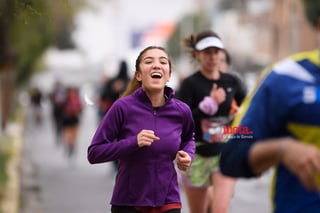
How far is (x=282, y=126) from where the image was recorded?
3.98 meters

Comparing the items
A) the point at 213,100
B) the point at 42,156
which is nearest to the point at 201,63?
the point at 213,100

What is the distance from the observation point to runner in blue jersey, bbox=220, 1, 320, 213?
390 cm

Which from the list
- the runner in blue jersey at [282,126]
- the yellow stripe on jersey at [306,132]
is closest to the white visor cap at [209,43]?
the runner in blue jersey at [282,126]

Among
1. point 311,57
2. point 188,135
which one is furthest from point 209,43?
point 311,57

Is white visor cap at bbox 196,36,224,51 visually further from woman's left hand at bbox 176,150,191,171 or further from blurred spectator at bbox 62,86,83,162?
blurred spectator at bbox 62,86,83,162

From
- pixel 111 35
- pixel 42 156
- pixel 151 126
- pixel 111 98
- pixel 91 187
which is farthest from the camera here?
pixel 111 35

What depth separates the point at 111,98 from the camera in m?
15.3

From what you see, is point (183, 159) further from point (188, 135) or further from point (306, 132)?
point (306, 132)

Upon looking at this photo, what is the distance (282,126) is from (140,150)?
182 centimetres

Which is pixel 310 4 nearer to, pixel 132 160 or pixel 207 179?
pixel 207 179

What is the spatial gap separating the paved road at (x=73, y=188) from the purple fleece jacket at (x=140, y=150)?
5913 mm

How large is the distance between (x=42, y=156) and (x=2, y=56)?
4832 mm

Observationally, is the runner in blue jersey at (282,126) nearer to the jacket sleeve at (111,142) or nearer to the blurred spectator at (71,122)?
the jacket sleeve at (111,142)

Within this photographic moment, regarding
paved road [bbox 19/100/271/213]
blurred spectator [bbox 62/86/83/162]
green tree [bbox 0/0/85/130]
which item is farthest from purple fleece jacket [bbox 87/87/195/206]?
blurred spectator [bbox 62/86/83/162]
